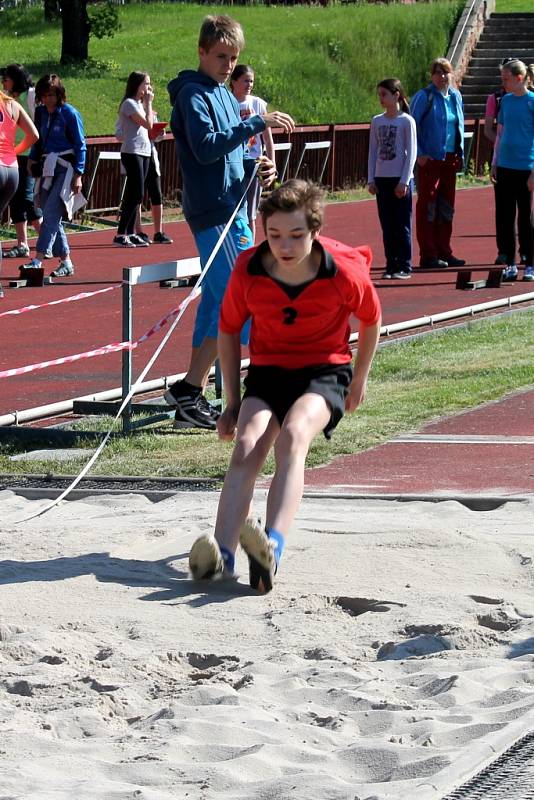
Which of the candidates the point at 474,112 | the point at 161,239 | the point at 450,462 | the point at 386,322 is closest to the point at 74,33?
the point at 474,112

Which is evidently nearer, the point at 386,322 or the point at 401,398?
the point at 401,398

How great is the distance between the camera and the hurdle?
888 cm

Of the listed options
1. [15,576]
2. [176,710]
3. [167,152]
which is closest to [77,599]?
[15,576]

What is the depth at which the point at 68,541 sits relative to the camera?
6676mm

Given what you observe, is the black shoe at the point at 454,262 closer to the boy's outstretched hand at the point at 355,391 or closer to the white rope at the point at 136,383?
the white rope at the point at 136,383

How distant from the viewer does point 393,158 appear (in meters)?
15.7

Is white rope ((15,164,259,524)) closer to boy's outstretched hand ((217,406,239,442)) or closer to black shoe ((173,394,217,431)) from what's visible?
black shoe ((173,394,217,431))

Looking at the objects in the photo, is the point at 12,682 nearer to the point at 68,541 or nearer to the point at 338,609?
the point at 338,609

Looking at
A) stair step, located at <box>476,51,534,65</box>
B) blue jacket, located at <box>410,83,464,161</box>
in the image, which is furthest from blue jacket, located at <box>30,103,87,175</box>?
stair step, located at <box>476,51,534,65</box>

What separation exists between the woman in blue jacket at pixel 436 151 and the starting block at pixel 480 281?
3.73 feet

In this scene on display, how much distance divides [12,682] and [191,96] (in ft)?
14.8

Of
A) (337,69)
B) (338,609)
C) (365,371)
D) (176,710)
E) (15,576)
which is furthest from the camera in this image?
(337,69)

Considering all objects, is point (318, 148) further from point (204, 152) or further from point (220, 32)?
point (204, 152)

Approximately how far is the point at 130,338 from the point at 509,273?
834cm
